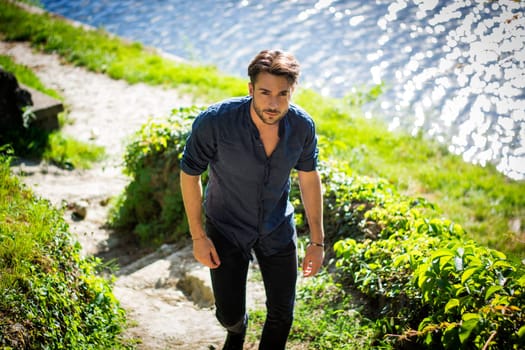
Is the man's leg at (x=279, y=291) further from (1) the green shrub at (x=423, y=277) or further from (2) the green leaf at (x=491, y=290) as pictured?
(2) the green leaf at (x=491, y=290)

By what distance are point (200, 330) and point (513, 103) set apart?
8.08 metres

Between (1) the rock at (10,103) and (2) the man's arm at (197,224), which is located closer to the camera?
(2) the man's arm at (197,224)

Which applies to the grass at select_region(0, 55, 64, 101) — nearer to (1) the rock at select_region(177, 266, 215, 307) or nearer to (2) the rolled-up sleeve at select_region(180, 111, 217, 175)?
(1) the rock at select_region(177, 266, 215, 307)

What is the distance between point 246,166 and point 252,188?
14cm

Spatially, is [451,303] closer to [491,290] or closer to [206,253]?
[491,290]

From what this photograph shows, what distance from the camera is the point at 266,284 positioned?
338 cm

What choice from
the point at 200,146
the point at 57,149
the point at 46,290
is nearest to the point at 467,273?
the point at 200,146

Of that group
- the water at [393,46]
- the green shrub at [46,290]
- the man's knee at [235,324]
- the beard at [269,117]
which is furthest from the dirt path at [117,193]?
the water at [393,46]

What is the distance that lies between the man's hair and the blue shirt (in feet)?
0.83

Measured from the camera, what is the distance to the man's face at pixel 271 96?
2986 mm

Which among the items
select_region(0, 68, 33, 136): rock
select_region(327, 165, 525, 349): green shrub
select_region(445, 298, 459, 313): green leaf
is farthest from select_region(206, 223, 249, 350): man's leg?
select_region(0, 68, 33, 136): rock

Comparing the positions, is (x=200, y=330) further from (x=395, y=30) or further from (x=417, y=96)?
(x=395, y=30)

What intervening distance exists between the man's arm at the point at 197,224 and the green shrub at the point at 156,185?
273 cm

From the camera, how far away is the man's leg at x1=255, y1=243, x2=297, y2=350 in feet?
10.9
